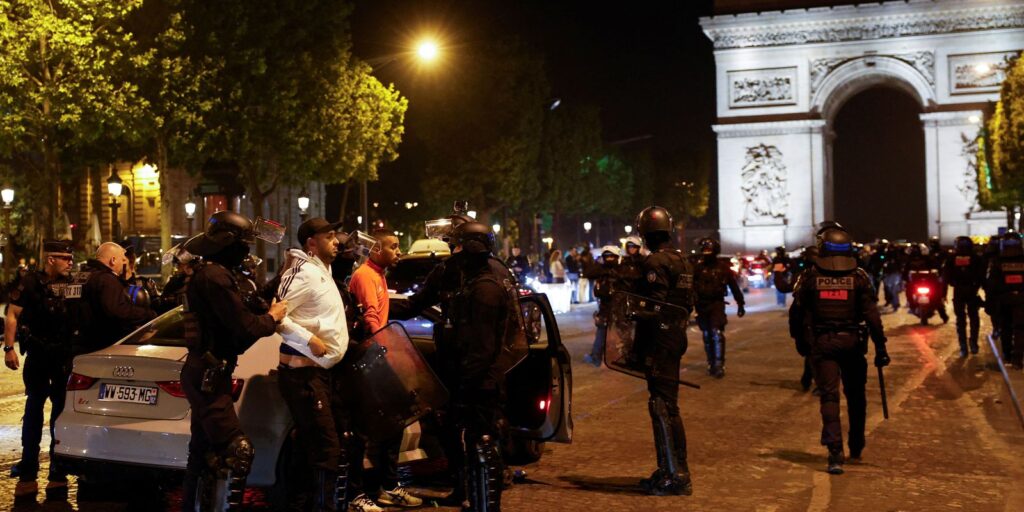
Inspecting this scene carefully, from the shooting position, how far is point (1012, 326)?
50.2 ft

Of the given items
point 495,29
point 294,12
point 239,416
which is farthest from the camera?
point 495,29

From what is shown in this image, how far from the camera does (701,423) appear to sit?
11219mm

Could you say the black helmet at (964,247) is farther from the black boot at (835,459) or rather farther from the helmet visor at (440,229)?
the helmet visor at (440,229)

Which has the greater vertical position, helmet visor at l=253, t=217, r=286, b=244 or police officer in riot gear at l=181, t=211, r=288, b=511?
helmet visor at l=253, t=217, r=286, b=244

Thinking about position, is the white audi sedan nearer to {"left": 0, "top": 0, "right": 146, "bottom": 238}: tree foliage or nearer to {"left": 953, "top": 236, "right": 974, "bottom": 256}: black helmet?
{"left": 953, "top": 236, "right": 974, "bottom": 256}: black helmet

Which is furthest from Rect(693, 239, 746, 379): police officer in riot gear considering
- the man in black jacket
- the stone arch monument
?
the stone arch monument

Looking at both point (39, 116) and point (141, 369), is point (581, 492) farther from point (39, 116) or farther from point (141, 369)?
point (39, 116)

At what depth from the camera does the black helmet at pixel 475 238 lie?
22.6 feet

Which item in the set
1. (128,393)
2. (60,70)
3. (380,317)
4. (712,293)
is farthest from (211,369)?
(60,70)

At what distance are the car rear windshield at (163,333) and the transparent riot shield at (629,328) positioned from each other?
111 inches

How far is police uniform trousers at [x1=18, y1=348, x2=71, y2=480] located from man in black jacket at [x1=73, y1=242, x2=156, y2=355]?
291 mm

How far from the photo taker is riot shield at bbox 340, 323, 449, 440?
671cm

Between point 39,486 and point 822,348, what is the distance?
5587 mm

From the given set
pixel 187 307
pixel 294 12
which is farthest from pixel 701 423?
pixel 294 12
